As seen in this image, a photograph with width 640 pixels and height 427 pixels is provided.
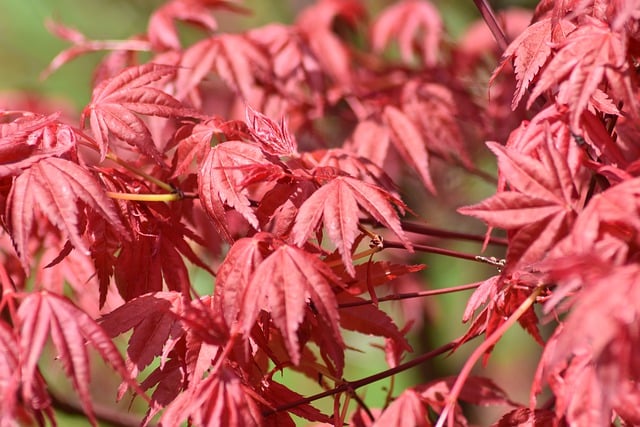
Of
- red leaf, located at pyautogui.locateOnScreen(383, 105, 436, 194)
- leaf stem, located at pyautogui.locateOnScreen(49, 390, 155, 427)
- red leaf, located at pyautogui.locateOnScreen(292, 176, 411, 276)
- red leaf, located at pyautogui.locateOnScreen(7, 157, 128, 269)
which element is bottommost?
leaf stem, located at pyautogui.locateOnScreen(49, 390, 155, 427)

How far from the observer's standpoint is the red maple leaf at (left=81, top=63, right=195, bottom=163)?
3.32 ft

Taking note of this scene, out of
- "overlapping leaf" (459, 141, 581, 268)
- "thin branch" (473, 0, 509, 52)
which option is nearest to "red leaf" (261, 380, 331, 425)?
"overlapping leaf" (459, 141, 581, 268)

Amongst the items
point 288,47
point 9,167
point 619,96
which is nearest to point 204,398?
point 9,167

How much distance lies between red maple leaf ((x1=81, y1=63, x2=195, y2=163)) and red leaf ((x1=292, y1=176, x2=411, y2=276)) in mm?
219

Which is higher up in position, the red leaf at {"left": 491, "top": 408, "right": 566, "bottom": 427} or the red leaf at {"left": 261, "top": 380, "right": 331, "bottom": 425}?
the red leaf at {"left": 261, "top": 380, "right": 331, "bottom": 425}

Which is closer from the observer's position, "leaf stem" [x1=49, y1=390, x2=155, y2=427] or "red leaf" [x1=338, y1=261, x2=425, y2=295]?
"red leaf" [x1=338, y1=261, x2=425, y2=295]

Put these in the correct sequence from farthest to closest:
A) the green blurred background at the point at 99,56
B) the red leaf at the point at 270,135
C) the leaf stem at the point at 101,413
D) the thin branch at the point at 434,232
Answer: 1. the green blurred background at the point at 99,56
2. the leaf stem at the point at 101,413
3. the thin branch at the point at 434,232
4. the red leaf at the point at 270,135

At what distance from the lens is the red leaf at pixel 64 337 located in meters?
0.79

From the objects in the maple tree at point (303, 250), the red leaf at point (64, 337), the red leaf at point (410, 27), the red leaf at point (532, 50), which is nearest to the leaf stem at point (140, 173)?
the maple tree at point (303, 250)

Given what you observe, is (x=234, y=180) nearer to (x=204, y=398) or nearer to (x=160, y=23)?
(x=204, y=398)

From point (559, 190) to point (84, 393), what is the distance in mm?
525

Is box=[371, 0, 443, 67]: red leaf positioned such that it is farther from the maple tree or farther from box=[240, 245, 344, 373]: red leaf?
box=[240, 245, 344, 373]: red leaf

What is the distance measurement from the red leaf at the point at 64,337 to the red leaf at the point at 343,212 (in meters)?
0.24

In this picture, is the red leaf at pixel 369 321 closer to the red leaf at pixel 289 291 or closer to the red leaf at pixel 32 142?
the red leaf at pixel 289 291
